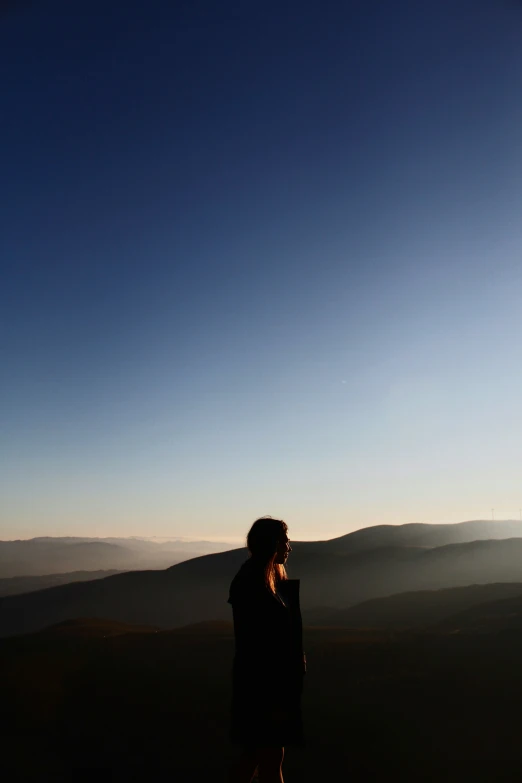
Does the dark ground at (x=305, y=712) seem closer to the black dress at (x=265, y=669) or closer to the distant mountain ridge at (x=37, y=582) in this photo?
the black dress at (x=265, y=669)

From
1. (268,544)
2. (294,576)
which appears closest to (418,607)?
(268,544)

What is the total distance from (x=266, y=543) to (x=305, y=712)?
6.82 meters

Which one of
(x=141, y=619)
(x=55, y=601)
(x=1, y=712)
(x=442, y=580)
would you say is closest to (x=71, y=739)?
(x=1, y=712)

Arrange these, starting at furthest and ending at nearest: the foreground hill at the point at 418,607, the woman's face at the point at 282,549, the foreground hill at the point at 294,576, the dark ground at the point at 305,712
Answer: the foreground hill at the point at 294,576 < the foreground hill at the point at 418,607 < the dark ground at the point at 305,712 < the woman's face at the point at 282,549

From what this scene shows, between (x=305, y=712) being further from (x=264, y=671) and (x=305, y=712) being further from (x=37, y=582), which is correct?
(x=37, y=582)

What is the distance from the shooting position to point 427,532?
98.4 metres

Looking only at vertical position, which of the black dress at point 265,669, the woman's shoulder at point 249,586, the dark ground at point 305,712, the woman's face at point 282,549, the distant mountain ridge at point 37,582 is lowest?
the distant mountain ridge at point 37,582

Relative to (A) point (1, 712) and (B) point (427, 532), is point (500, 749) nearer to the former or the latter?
(A) point (1, 712)

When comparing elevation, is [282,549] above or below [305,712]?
above

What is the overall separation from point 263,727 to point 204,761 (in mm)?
4811

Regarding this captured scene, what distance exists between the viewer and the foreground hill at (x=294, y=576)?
55.0m

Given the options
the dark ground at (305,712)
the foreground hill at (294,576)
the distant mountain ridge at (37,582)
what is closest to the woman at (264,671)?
the dark ground at (305,712)

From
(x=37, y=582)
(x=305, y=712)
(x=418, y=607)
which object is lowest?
(x=37, y=582)

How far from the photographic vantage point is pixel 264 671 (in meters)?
3.30
